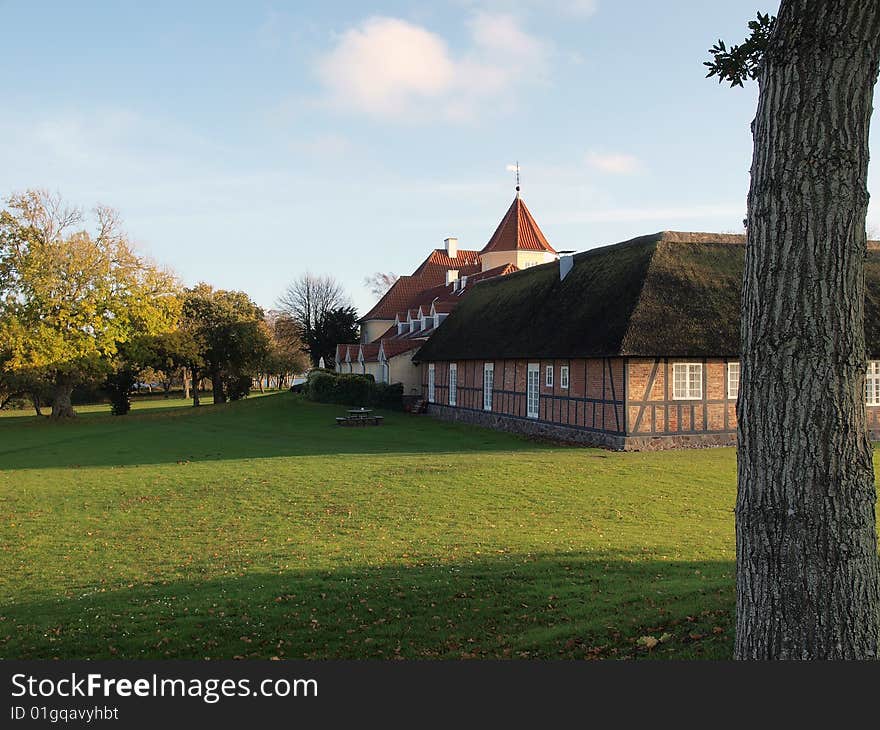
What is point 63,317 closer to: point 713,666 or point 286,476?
point 286,476

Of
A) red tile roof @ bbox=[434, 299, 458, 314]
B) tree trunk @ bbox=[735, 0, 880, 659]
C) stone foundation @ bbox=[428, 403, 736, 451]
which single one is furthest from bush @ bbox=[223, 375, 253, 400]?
tree trunk @ bbox=[735, 0, 880, 659]

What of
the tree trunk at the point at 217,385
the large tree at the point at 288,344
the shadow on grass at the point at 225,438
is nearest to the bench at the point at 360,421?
the shadow on grass at the point at 225,438

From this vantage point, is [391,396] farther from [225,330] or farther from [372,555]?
[372,555]

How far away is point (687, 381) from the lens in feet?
74.3

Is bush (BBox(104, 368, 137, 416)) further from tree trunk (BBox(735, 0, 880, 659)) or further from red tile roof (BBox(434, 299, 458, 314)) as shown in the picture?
tree trunk (BBox(735, 0, 880, 659))

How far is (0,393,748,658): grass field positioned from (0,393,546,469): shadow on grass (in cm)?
134

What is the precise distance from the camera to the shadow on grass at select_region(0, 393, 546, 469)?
23.5 m

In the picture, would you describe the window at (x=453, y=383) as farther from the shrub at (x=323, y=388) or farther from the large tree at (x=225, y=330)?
the large tree at (x=225, y=330)

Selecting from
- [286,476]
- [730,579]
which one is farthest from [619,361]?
[730,579]

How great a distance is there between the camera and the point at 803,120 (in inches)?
171

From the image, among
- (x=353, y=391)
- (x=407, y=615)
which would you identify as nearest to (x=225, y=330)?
(x=353, y=391)

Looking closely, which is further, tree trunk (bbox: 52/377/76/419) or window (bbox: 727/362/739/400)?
tree trunk (bbox: 52/377/76/419)

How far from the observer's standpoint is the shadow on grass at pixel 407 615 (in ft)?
20.6

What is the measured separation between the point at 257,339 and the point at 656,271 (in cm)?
3053
